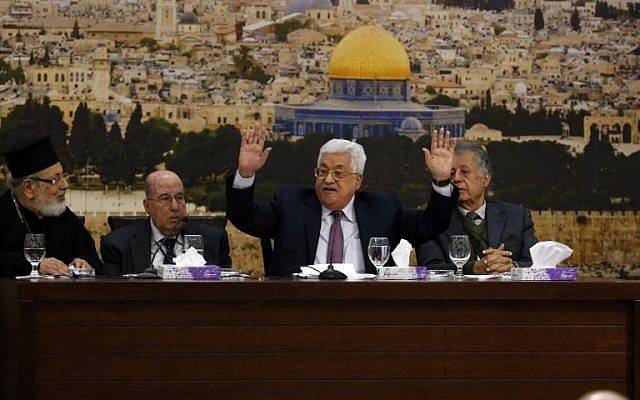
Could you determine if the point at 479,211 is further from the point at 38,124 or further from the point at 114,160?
the point at 38,124

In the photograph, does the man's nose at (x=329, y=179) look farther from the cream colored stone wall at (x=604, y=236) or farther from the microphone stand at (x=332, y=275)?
the cream colored stone wall at (x=604, y=236)

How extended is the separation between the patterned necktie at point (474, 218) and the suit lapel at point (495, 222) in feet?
0.10

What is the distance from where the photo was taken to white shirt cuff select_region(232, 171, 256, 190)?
5.43 meters

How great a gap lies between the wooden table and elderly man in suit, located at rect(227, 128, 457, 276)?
2.89 feet

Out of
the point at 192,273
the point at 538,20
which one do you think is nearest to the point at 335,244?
the point at 192,273

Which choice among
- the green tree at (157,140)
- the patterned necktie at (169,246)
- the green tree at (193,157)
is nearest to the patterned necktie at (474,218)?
the patterned necktie at (169,246)

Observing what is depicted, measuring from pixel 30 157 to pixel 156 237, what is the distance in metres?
0.63

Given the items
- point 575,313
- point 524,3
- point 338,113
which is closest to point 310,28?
point 338,113

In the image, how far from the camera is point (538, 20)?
27.6 ft

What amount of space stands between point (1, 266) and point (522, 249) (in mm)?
2145

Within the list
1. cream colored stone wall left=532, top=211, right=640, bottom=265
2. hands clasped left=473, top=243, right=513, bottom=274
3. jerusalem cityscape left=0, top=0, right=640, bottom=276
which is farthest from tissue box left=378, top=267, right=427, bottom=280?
cream colored stone wall left=532, top=211, right=640, bottom=265

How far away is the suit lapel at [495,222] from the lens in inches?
231

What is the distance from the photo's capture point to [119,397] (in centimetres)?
464

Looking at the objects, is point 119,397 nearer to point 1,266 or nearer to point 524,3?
point 1,266
